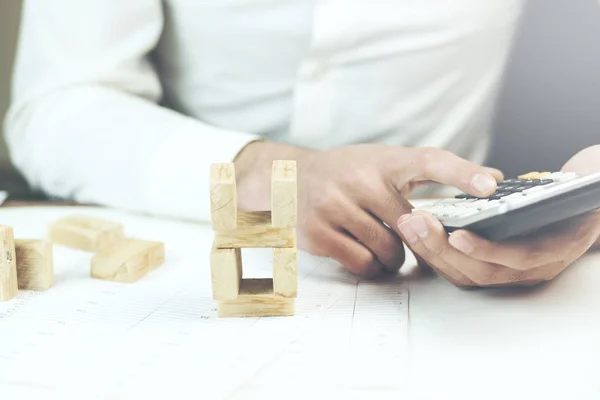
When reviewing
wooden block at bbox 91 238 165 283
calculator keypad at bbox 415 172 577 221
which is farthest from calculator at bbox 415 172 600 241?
wooden block at bbox 91 238 165 283

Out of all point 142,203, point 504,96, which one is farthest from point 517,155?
point 142,203

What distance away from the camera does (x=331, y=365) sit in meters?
0.29

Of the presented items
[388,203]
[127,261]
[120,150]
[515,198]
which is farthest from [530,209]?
[120,150]

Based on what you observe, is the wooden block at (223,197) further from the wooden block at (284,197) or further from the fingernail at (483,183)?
the fingernail at (483,183)

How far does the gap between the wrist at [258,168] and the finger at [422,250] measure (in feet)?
0.48

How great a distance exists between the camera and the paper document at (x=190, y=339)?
0.91 ft

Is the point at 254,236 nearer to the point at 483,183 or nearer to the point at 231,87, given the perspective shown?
the point at 483,183

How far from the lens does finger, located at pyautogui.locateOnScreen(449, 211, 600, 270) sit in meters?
0.32

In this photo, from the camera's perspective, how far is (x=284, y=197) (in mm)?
331

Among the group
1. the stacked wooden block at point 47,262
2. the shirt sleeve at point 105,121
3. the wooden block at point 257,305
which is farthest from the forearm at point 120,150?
the wooden block at point 257,305

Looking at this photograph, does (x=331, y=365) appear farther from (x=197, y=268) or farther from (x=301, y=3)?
(x=301, y=3)

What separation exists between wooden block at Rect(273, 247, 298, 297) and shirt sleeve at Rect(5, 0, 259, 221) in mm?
205

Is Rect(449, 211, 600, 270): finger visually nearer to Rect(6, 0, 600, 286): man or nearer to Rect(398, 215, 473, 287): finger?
Rect(398, 215, 473, 287): finger

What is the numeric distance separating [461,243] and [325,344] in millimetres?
85
